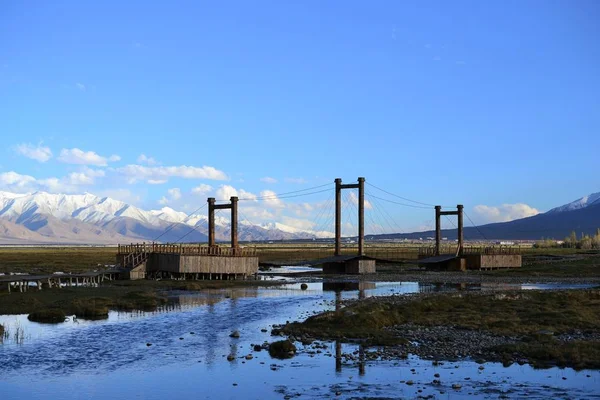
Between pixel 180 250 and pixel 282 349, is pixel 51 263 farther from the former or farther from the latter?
pixel 282 349

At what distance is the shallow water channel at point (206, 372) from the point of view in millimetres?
18312

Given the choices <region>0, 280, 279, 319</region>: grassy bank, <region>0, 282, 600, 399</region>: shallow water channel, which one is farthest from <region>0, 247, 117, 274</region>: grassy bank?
<region>0, 282, 600, 399</region>: shallow water channel

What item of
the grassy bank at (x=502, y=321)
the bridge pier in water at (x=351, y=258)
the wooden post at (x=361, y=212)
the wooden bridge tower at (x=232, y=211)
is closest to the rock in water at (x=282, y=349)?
the grassy bank at (x=502, y=321)

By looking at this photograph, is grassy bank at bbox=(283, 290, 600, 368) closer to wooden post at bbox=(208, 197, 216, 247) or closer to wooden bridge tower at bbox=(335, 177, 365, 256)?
wooden post at bbox=(208, 197, 216, 247)

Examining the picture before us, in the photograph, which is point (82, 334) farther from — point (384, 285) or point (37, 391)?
point (384, 285)

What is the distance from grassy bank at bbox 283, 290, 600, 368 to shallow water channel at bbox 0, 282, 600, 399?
1420mm

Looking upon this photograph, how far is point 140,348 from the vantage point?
24.6 meters

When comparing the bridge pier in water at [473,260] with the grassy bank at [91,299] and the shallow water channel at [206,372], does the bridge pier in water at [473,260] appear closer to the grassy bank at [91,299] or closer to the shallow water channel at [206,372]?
the grassy bank at [91,299]

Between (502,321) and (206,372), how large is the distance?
1335 centimetres

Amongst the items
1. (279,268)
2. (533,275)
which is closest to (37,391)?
(533,275)

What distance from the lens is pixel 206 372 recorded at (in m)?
20.9

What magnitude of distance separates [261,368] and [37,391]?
6.12 metres

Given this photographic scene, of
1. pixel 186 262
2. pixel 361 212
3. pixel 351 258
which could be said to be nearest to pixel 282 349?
pixel 186 262

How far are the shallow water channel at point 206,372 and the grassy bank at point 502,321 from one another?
142 centimetres
